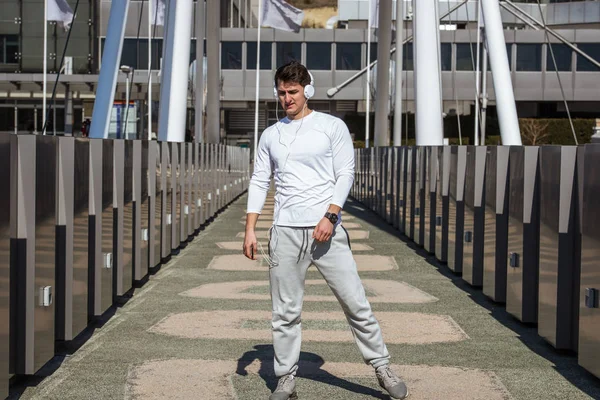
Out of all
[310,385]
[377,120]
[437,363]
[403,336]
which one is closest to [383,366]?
[310,385]

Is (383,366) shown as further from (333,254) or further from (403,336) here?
(403,336)

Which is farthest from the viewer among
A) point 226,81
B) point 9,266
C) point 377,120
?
point 226,81

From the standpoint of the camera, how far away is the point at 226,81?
79.8 meters

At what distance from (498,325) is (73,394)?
4.14 m

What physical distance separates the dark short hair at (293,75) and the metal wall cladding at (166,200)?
8177 millimetres

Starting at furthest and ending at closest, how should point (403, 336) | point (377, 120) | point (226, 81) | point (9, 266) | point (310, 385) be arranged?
point (226, 81), point (377, 120), point (403, 336), point (310, 385), point (9, 266)

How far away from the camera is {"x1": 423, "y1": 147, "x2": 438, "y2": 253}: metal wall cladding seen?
55.5ft

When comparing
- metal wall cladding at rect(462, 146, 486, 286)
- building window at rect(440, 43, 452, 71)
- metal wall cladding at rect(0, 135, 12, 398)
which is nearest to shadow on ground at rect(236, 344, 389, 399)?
metal wall cladding at rect(0, 135, 12, 398)

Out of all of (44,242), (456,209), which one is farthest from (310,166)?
(456,209)

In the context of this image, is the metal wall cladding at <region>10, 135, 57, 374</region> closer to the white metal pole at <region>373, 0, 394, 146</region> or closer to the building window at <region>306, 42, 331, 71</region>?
the white metal pole at <region>373, 0, 394, 146</region>

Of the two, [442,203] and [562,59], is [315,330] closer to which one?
[442,203]

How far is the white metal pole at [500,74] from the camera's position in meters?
20.5

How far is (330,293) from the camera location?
12047 mm

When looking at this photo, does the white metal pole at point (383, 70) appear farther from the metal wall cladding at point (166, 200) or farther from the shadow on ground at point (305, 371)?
the shadow on ground at point (305, 371)
